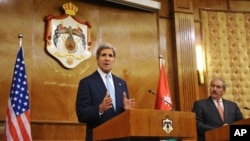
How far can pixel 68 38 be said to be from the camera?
561 cm

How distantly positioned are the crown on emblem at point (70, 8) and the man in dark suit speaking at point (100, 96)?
2803 millimetres

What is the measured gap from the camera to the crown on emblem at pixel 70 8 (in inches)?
222

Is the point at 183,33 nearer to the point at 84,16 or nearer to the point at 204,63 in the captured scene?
the point at 204,63

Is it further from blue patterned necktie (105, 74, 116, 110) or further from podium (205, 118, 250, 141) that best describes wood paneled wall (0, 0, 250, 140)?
podium (205, 118, 250, 141)

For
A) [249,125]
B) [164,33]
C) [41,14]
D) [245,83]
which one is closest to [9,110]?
[41,14]

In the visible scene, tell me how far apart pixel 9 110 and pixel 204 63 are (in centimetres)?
359

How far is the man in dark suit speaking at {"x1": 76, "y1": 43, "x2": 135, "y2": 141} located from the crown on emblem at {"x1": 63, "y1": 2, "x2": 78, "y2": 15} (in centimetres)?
280

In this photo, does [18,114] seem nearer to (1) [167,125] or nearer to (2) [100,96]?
(2) [100,96]

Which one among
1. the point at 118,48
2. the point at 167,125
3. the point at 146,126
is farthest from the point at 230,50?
the point at 146,126

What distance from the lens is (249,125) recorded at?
2.33 m

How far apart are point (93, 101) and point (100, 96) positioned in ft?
0.22

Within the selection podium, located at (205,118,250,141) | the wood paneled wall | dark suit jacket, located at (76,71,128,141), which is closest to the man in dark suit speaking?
dark suit jacket, located at (76,71,128,141)

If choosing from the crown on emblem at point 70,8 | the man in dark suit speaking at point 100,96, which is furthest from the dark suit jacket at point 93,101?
the crown on emblem at point 70,8

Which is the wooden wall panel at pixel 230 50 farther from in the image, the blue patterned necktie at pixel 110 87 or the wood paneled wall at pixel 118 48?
the blue patterned necktie at pixel 110 87
